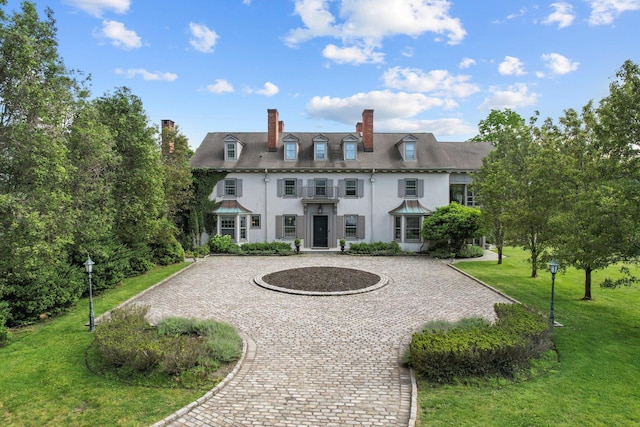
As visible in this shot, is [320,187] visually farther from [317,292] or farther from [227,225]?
[317,292]

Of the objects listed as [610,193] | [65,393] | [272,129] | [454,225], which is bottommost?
[65,393]

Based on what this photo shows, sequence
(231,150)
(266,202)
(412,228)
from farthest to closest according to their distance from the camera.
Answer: (231,150)
(266,202)
(412,228)

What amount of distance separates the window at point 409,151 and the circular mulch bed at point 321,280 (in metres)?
11.6

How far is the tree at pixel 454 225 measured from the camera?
2173 cm

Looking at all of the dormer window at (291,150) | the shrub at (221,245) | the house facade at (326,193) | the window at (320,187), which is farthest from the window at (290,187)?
the shrub at (221,245)

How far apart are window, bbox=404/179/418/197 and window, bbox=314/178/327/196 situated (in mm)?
5712

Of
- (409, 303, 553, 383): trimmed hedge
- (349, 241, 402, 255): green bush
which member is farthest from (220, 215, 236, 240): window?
(409, 303, 553, 383): trimmed hedge

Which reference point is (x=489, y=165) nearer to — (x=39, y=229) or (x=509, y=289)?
(x=509, y=289)

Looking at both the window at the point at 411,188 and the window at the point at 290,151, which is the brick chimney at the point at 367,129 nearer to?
the window at the point at 411,188

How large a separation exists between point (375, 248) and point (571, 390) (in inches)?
681

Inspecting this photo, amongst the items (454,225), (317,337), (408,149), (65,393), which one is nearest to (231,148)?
(408,149)

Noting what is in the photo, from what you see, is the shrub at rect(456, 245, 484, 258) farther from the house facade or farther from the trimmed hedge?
the trimmed hedge

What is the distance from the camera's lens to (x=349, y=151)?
2577 cm

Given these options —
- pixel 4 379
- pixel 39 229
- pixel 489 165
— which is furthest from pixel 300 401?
pixel 489 165
